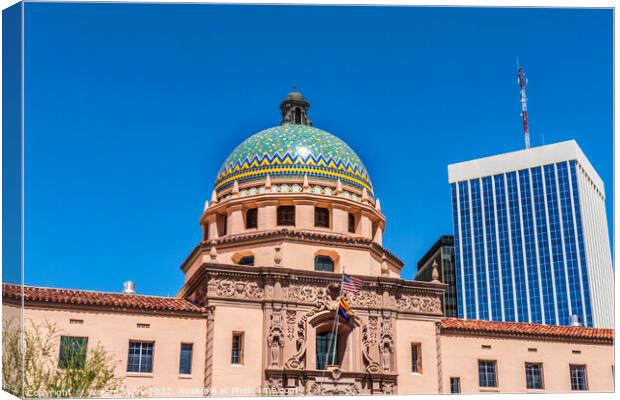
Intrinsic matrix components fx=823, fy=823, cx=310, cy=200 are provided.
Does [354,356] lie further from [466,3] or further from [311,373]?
[466,3]

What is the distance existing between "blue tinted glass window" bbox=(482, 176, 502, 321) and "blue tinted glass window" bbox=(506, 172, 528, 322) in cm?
184

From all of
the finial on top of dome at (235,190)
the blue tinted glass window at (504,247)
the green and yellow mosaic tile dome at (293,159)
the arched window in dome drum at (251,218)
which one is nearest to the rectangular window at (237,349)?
the arched window in dome drum at (251,218)

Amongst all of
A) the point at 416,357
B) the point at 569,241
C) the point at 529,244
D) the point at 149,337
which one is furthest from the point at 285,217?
the point at 529,244

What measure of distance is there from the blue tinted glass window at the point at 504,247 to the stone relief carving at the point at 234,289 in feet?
133

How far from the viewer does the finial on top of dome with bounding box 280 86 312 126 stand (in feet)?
154

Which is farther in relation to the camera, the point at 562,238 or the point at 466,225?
the point at 466,225

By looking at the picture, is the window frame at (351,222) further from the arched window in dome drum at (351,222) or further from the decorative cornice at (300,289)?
the decorative cornice at (300,289)

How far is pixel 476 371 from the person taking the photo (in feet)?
124

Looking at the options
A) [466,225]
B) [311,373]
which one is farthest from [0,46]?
[466,225]

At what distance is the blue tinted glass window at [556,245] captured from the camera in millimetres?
61625

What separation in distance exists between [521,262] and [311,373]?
5593 cm

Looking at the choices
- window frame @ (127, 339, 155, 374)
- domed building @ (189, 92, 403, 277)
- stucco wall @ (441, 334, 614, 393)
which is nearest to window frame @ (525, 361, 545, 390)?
stucco wall @ (441, 334, 614, 393)

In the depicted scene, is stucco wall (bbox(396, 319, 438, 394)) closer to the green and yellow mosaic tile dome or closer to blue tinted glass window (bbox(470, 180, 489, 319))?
the green and yellow mosaic tile dome

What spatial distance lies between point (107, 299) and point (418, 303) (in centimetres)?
1412
